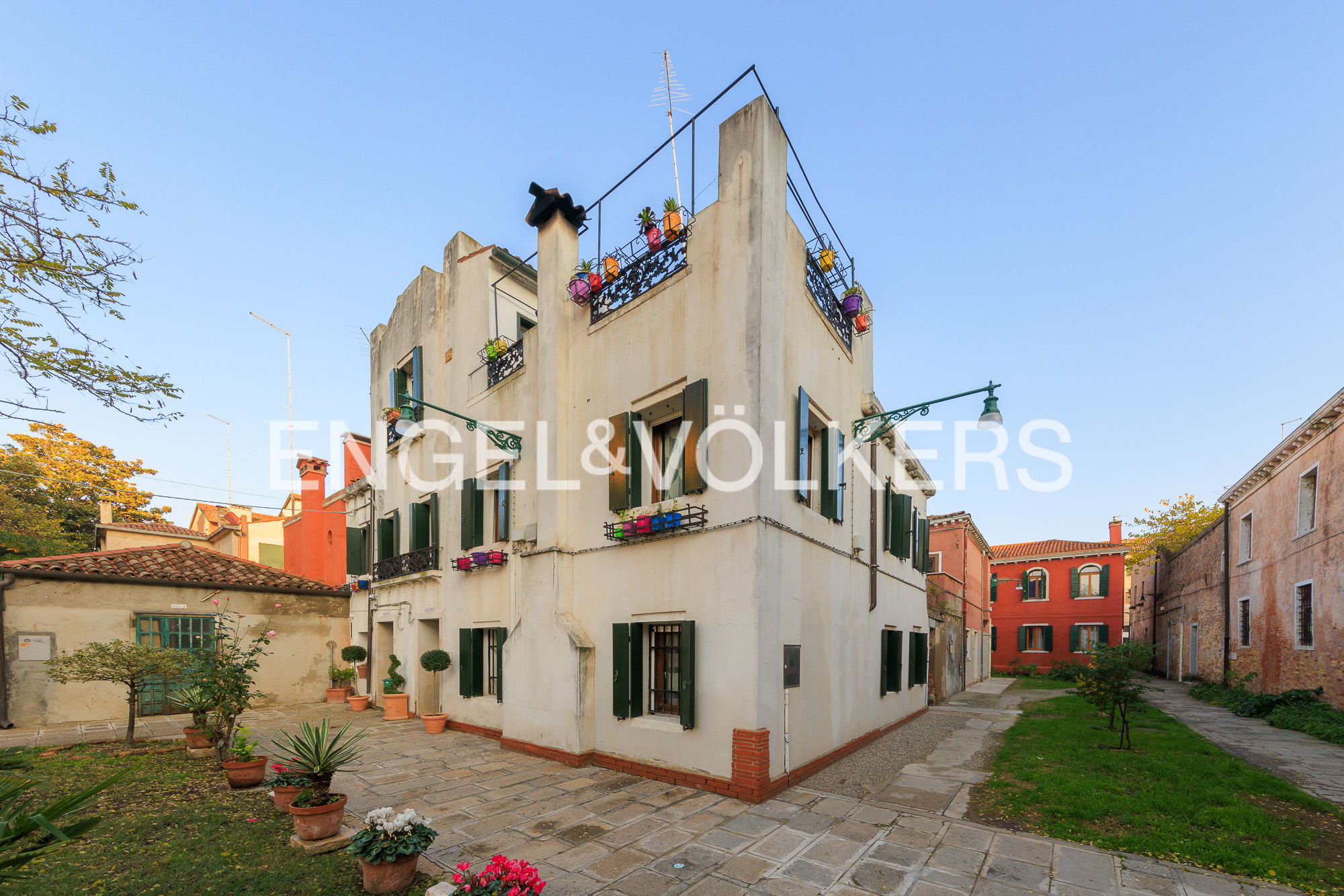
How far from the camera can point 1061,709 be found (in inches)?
597

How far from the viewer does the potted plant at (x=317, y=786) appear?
18.4ft

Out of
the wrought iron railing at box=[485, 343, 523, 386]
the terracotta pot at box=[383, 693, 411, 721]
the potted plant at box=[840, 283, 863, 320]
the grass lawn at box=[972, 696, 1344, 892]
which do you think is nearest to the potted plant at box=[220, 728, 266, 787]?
the terracotta pot at box=[383, 693, 411, 721]

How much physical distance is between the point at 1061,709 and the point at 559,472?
1470 cm

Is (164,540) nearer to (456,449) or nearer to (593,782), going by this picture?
(456,449)

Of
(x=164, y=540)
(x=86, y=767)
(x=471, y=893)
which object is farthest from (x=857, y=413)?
(x=164, y=540)

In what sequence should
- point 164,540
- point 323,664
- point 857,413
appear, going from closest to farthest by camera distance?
point 857,413, point 323,664, point 164,540

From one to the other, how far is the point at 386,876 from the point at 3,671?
535 inches

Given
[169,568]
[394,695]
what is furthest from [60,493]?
[394,695]

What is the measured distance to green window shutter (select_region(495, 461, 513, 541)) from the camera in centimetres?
1111

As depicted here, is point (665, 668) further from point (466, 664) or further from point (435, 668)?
point (435, 668)

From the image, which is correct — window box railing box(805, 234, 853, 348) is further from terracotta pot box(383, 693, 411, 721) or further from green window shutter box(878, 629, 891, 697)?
terracotta pot box(383, 693, 411, 721)

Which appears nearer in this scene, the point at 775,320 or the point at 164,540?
the point at 775,320

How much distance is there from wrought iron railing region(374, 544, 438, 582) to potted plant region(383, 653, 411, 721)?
6.64ft

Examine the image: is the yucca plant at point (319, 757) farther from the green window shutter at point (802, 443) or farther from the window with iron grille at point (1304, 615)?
the window with iron grille at point (1304, 615)
